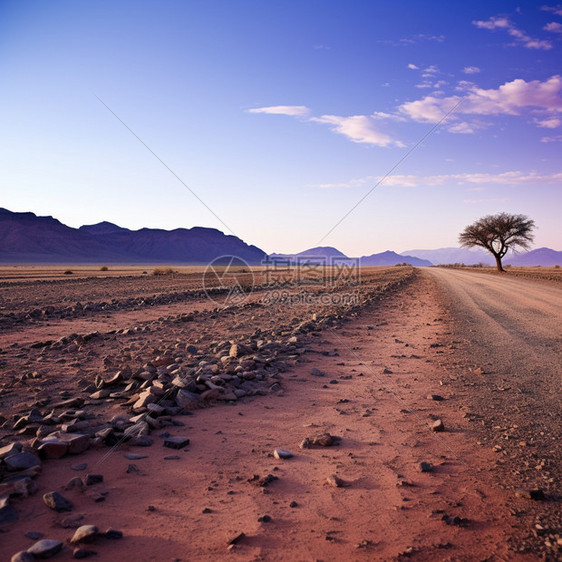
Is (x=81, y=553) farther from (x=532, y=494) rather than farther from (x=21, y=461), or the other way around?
(x=532, y=494)

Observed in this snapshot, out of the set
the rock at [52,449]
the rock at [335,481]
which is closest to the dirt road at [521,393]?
the rock at [335,481]

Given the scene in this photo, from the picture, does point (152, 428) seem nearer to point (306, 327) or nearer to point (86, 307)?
point (306, 327)

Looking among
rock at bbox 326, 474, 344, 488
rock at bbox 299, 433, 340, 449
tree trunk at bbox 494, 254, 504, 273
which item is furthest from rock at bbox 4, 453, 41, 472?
tree trunk at bbox 494, 254, 504, 273

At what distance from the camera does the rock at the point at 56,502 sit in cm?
345

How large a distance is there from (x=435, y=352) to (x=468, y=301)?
32.5ft

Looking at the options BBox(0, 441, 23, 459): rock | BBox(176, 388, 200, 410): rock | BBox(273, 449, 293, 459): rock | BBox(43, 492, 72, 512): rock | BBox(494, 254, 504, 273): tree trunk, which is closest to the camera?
BBox(43, 492, 72, 512): rock

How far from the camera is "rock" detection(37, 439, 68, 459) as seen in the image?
14.0 feet

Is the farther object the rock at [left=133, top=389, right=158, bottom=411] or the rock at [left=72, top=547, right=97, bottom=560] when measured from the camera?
the rock at [left=133, top=389, right=158, bottom=411]

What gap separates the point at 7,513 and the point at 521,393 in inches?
247

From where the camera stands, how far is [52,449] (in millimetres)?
4289

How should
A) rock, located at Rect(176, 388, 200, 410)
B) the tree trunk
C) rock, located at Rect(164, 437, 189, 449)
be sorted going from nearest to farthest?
rock, located at Rect(164, 437, 189, 449)
rock, located at Rect(176, 388, 200, 410)
the tree trunk

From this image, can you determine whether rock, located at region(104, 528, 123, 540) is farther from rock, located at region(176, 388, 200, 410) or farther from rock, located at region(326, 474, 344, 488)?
rock, located at region(176, 388, 200, 410)

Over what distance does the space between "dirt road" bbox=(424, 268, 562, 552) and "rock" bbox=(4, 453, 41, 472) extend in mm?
4273

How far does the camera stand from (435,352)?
351 inches
